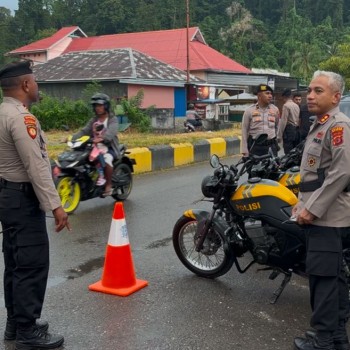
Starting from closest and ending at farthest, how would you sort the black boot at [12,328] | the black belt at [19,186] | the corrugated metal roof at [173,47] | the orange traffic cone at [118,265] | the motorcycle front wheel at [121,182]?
the black belt at [19,186], the black boot at [12,328], the orange traffic cone at [118,265], the motorcycle front wheel at [121,182], the corrugated metal roof at [173,47]

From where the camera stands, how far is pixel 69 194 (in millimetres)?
7094

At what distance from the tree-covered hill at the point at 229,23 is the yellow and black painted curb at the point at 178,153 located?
127ft

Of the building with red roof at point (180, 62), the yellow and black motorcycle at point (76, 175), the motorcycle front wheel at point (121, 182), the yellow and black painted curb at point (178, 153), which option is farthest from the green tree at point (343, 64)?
the yellow and black motorcycle at point (76, 175)

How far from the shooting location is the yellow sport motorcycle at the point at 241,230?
3869 millimetres

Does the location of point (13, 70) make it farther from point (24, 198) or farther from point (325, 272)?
point (325, 272)

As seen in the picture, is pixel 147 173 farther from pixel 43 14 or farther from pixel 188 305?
pixel 43 14

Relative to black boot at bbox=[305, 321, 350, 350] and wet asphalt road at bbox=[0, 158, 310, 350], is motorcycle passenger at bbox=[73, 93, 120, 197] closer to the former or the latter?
wet asphalt road at bbox=[0, 158, 310, 350]

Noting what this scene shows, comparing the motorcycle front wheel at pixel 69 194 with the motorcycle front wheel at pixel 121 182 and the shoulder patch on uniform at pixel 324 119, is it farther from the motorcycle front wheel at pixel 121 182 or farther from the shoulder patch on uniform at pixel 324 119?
the shoulder patch on uniform at pixel 324 119

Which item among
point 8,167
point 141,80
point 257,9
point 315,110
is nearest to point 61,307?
point 8,167

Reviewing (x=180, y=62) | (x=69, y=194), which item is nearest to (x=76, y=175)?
(x=69, y=194)

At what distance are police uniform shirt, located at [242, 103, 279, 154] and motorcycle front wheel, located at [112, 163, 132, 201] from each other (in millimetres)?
2073

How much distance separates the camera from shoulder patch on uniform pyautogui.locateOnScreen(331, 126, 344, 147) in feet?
9.71

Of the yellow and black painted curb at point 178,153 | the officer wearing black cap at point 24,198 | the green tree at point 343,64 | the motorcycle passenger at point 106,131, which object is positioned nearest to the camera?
the officer wearing black cap at point 24,198

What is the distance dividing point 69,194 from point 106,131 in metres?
1.04
